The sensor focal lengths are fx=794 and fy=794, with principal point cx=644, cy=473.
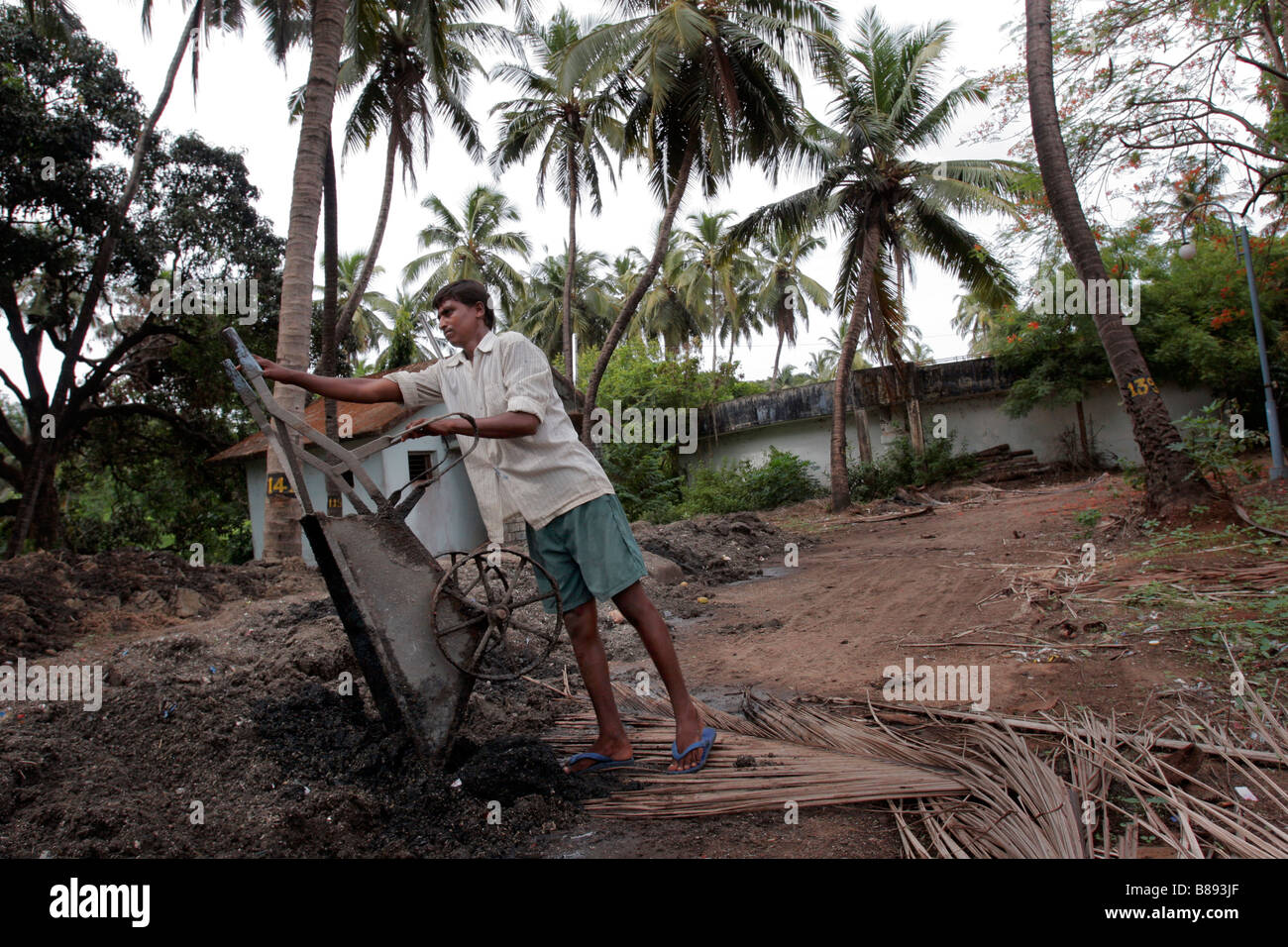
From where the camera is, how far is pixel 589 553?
2.76 m

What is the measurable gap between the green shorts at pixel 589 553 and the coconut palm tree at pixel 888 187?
46.2ft

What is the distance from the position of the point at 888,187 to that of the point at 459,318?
1581 cm

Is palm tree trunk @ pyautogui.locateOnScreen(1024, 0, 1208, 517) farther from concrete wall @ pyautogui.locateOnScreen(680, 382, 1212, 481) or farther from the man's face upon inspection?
concrete wall @ pyautogui.locateOnScreen(680, 382, 1212, 481)

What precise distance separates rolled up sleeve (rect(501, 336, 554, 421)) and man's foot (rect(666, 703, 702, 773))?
1159 mm

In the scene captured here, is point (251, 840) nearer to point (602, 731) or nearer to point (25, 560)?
point (602, 731)

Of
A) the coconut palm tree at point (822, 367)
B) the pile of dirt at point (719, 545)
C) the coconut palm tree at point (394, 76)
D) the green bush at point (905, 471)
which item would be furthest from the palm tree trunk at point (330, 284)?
the coconut palm tree at point (822, 367)

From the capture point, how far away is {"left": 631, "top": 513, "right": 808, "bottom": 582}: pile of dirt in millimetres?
9624

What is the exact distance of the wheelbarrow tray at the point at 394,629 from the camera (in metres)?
2.64

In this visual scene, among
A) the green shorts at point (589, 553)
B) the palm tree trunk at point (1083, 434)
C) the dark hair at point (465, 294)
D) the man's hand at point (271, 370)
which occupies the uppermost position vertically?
the palm tree trunk at point (1083, 434)

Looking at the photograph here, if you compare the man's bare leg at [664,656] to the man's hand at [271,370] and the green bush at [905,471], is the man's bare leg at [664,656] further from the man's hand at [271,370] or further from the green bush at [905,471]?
the green bush at [905,471]

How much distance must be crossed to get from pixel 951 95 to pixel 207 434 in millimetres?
16339

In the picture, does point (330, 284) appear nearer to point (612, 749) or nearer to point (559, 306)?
point (612, 749)

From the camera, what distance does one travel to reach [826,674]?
4285 mm

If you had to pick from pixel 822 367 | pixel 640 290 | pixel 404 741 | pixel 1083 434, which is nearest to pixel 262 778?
pixel 404 741
